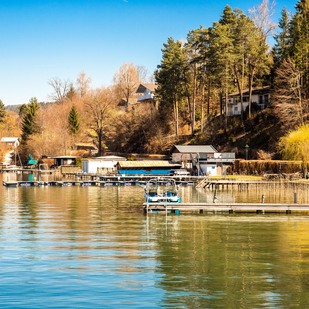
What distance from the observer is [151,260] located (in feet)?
113

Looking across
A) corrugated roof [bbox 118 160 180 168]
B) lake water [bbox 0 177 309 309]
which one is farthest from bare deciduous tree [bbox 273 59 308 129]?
lake water [bbox 0 177 309 309]

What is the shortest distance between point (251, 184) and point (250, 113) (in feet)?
125

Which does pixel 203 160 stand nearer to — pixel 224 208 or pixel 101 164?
pixel 101 164

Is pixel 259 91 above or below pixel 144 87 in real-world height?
below

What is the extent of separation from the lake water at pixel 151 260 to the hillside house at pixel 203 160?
44.4m

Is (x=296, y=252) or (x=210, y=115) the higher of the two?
(x=210, y=115)

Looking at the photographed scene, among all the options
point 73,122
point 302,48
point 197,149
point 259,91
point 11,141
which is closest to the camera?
point 302,48

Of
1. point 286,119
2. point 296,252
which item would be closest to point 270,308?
point 296,252

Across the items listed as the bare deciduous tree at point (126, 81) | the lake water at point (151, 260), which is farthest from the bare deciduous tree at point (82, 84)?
the lake water at point (151, 260)

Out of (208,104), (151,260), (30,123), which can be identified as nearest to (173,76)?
(208,104)

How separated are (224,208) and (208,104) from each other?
73.9 meters

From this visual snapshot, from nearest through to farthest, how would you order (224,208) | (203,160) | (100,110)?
(224,208) → (203,160) → (100,110)

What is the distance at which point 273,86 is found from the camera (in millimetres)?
117625

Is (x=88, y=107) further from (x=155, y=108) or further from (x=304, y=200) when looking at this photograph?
(x=304, y=200)
